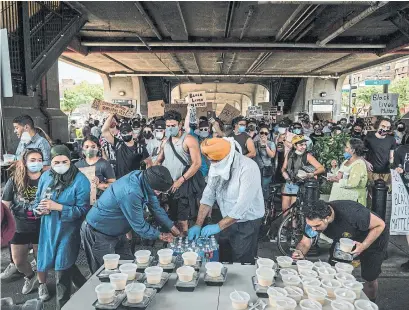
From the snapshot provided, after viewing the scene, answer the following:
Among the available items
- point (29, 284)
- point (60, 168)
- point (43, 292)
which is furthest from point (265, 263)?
point (29, 284)

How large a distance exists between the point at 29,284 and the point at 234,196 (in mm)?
2984

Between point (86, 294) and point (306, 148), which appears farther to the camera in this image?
point (306, 148)

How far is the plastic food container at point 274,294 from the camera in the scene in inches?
90.2

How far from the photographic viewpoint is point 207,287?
261 centimetres

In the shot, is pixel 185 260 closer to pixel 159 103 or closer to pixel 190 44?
pixel 159 103

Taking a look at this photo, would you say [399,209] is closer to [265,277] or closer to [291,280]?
[291,280]

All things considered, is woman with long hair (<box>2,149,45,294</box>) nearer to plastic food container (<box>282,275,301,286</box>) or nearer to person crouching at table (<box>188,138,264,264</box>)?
person crouching at table (<box>188,138,264,264</box>)

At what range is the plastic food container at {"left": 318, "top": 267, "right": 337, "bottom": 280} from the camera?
261cm

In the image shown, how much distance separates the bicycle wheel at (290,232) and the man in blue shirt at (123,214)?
2.80 meters

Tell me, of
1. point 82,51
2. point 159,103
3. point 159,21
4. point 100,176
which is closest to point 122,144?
point 100,176

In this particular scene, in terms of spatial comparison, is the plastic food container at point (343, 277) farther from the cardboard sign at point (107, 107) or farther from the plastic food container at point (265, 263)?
the cardboard sign at point (107, 107)

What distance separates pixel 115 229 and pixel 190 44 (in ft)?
32.3

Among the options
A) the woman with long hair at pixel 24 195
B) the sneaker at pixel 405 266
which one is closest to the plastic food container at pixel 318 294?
the woman with long hair at pixel 24 195

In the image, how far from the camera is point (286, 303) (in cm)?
222
